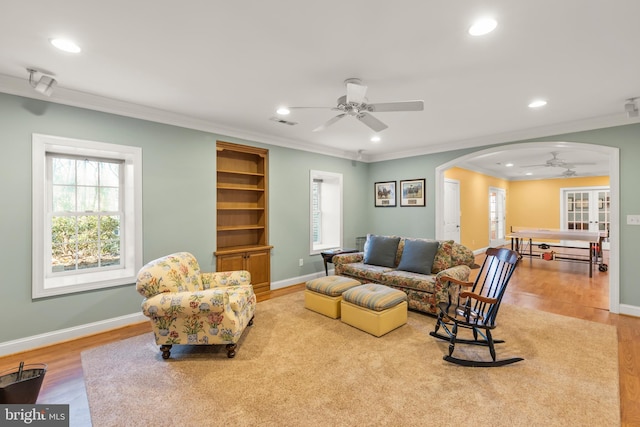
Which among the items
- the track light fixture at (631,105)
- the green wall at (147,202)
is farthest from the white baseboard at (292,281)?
the track light fixture at (631,105)

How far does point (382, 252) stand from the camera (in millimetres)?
4438

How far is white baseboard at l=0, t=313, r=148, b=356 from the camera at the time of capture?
276cm

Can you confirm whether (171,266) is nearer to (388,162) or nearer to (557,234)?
(388,162)

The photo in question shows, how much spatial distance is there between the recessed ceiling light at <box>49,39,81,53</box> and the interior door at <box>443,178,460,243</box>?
6.67 m

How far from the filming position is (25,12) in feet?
5.89

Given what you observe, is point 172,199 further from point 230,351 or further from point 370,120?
point 370,120

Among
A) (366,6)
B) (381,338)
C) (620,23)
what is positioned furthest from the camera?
(381,338)

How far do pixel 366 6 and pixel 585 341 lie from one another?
12.0 ft

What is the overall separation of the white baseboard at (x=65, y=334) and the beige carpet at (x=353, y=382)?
1.53ft

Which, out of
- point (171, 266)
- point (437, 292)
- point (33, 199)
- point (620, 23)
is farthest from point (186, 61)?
point (437, 292)

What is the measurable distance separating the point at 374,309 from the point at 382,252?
1.48 metres

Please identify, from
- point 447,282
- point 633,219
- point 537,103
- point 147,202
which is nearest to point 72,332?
point 147,202

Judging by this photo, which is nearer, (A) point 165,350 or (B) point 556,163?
(A) point 165,350

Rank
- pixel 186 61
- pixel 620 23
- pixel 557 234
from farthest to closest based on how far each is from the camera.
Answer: pixel 557 234
pixel 186 61
pixel 620 23
